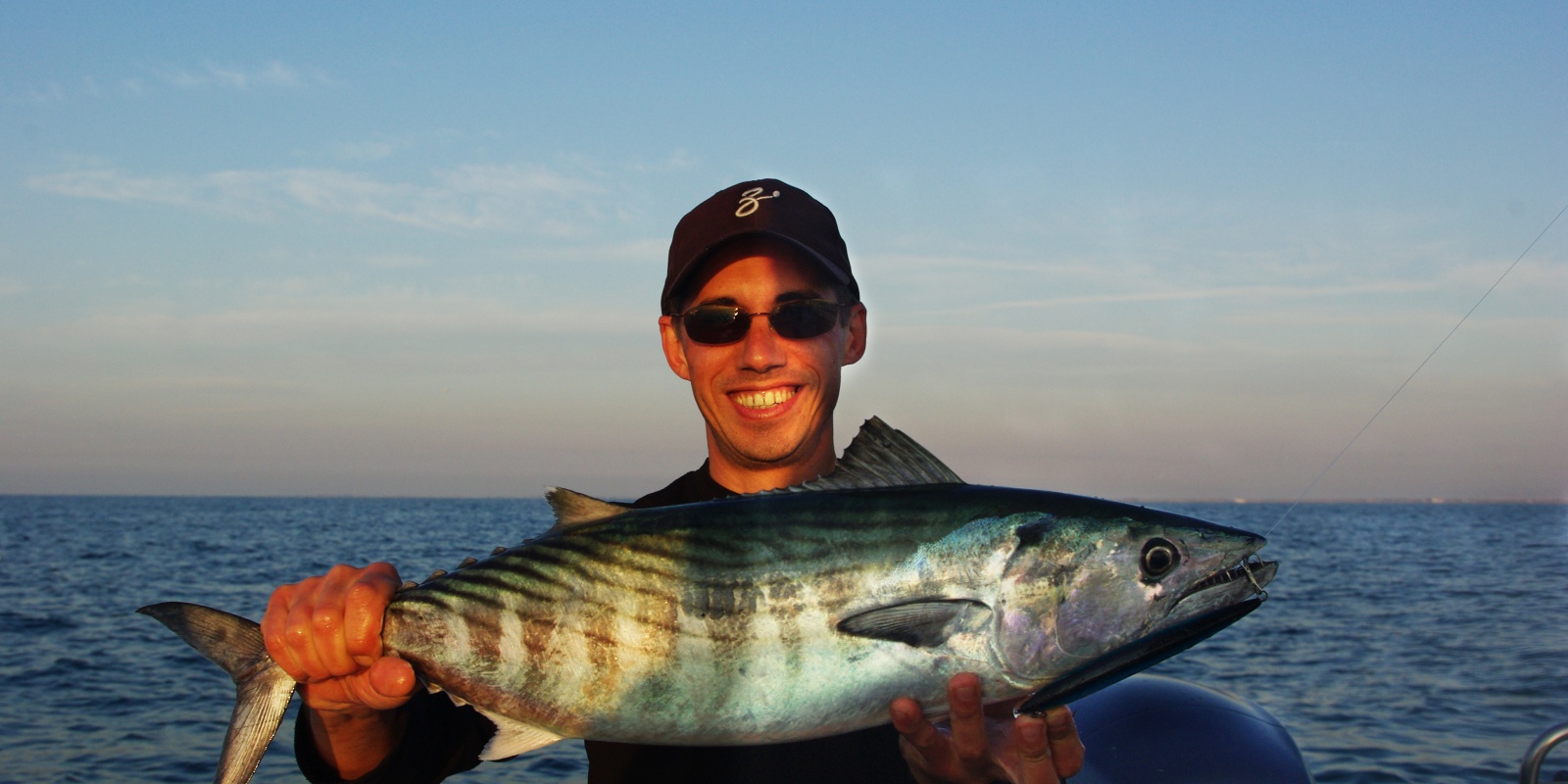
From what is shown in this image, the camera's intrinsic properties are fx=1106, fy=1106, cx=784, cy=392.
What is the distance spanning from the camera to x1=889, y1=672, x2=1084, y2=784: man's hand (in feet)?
9.54

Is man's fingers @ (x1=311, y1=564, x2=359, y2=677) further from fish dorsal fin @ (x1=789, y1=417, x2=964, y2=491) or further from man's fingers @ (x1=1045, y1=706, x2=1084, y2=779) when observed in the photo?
man's fingers @ (x1=1045, y1=706, x2=1084, y2=779)

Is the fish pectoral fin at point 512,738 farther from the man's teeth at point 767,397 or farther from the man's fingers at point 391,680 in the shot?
the man's teeth at point 767,397

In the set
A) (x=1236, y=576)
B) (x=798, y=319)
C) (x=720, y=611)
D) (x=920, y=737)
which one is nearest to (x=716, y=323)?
(x=798, y=319)

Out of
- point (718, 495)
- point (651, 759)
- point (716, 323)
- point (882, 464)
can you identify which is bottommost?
point (651, 759)

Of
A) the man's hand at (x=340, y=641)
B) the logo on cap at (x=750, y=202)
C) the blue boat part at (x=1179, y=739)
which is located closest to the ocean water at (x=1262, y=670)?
the blue boat part at (x=1179, y=739)

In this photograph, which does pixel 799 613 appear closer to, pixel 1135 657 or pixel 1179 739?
pixel 1135 657

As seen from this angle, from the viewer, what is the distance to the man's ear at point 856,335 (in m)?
4.71

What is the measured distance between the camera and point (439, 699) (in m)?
3.76

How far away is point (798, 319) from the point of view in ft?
14.2

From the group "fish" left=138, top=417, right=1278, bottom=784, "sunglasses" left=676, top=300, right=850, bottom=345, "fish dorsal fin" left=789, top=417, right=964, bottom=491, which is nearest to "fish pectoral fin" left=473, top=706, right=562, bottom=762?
"fish" left=138, top=417, right=1278, bottom=784

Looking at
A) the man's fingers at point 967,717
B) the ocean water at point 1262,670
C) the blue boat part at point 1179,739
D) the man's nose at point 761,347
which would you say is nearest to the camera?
the man's fingers at point 967,717

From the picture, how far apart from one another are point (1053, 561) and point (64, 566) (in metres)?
40.8

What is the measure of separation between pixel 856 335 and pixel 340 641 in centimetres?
250

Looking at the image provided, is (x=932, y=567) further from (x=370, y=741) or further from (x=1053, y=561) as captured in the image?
(x=370, y=741)
